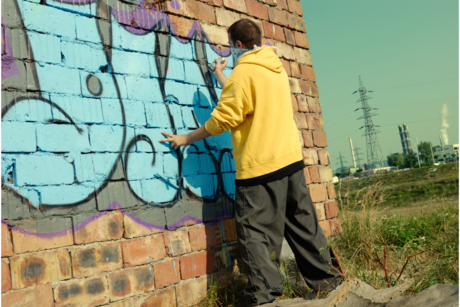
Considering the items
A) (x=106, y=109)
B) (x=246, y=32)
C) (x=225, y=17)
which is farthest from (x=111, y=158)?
(x=225, y=17)

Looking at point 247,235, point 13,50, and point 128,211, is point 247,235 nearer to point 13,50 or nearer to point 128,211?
point 128,211

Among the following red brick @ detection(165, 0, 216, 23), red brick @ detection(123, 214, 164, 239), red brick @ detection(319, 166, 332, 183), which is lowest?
red brick @ detection(123, 214, 164, 239)

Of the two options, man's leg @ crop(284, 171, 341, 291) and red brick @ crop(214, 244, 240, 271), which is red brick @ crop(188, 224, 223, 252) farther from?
man's leg @ crop(284, 171, 341, 291)

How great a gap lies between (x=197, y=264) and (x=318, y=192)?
4.22ft

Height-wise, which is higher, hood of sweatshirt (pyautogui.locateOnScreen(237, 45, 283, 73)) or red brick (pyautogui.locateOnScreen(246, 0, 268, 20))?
red brick (pyautogui.locateOnScreen(246, 0, 268, 20))

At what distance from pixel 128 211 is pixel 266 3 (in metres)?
2.09

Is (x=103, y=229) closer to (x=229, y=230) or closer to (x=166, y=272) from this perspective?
(x=166, y=272)

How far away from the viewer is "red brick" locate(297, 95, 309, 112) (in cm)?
299

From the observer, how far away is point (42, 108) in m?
1.69

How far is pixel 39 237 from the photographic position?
159 centimetres

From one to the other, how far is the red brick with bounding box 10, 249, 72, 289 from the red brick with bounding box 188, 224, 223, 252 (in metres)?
0.71

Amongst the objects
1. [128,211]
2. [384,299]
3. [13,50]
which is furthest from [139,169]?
[384,299]

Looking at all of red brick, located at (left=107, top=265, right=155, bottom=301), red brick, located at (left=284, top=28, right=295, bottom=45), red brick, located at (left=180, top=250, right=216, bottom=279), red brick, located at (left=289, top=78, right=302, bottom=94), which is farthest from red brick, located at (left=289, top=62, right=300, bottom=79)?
red brick, located at (left=107, top=265, right=155, bottom=301)

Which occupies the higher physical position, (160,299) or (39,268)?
(39,268)
